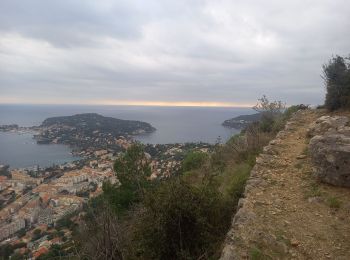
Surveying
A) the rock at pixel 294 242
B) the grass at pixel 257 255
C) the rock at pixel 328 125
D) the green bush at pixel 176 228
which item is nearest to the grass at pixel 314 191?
the rock at pixel 294 242

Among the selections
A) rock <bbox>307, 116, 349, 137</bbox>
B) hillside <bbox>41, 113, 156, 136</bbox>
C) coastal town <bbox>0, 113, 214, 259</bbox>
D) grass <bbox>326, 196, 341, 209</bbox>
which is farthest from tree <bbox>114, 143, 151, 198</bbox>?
hillside <bbox>41, 113, 156, 136</bbox>

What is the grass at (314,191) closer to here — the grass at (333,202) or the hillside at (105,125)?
the grass at (333,202)

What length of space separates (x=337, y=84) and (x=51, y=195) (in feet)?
88.3

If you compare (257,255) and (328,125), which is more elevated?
(328,125)

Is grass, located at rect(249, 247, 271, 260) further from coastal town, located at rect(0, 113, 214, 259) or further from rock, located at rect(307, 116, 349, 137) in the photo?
coastal town, located at rect(0, 113, 214, 259)

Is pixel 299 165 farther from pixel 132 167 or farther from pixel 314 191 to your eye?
pixel 132 167

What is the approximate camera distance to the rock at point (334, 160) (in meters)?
5.22

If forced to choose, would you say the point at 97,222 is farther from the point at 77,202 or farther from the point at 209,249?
the point at 77,202

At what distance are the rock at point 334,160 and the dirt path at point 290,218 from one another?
0.15 metres

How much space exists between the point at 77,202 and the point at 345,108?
21329mm

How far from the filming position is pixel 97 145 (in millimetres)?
61844

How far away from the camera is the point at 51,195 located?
3059 cm

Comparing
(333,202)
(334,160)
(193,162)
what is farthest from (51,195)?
(333,202)

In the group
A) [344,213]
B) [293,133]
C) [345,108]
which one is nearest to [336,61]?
[345,108]
